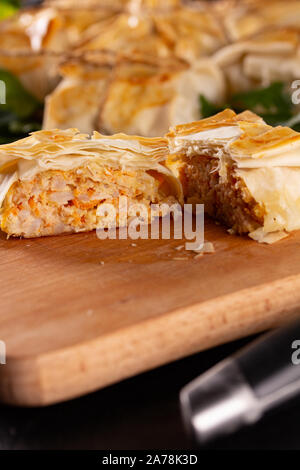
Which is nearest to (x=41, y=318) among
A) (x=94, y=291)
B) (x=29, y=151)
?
(x=94, y=291)

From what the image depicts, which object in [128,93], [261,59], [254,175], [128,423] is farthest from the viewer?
[261,59]

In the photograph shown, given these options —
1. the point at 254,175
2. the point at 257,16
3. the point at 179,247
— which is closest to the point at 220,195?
the point at 254,175

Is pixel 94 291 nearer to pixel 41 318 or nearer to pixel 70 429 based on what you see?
pixel 41 318

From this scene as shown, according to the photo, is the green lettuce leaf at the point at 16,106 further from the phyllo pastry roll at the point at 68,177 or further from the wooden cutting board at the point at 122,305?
the wooden cutting board at the point at 122,305

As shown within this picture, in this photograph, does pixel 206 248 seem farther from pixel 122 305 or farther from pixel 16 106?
pixel 16 106

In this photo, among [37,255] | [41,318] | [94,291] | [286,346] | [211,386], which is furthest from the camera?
[37,255]
